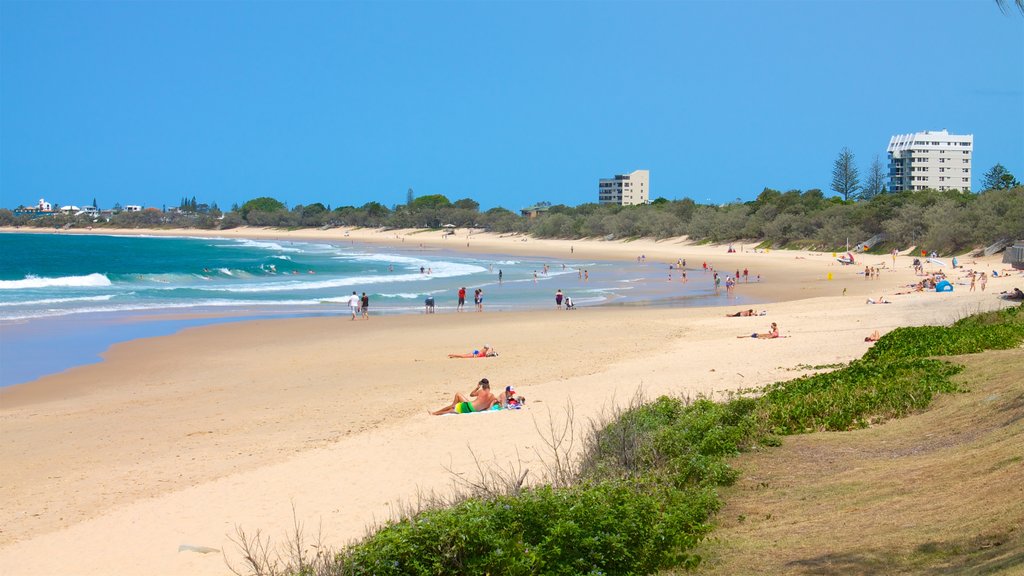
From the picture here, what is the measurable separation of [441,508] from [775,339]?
1416 cm

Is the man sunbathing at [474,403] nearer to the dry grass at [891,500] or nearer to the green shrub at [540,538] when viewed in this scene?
the dry grass at [891,500]

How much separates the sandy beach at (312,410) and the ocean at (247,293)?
2.33 metres

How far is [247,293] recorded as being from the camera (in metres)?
40.8

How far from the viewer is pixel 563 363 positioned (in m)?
18.2

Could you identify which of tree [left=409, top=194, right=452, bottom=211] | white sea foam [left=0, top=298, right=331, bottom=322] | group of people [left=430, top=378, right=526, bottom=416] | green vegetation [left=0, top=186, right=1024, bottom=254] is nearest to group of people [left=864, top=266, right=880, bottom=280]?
green vegetation [left=0, top=186, right=1024, bottom=254]

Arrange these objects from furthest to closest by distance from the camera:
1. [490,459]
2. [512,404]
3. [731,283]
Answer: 1. [731,283]
2. [512,404]
3. [490,459]

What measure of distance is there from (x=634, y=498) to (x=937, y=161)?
5450 inches

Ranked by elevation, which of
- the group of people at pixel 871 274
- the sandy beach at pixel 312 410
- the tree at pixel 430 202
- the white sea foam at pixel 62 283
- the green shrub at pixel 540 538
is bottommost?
the sandy beach at pixel 312 410

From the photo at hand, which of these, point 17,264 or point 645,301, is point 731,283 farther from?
point 17,264

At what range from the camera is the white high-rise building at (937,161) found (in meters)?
129

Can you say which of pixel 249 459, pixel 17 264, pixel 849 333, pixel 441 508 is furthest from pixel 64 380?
pixel 17 264

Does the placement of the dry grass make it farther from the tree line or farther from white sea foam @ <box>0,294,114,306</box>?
the tree line

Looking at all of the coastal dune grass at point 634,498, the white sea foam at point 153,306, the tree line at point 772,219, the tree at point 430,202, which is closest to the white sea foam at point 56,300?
the white sea foam at point 153,306

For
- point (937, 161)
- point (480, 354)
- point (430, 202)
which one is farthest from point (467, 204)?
point (480, 354)
